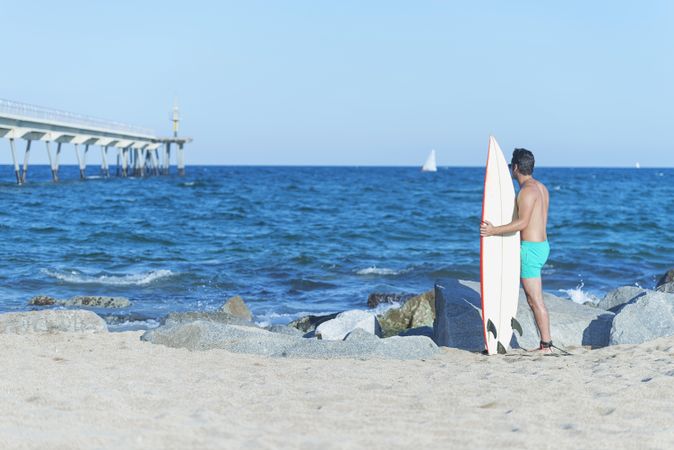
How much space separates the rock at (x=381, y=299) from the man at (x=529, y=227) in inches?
217

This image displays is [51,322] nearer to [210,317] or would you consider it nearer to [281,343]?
[210,317]

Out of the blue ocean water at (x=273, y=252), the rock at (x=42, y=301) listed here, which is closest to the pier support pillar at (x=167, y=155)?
the blue ocean water at (x=273, y=252)

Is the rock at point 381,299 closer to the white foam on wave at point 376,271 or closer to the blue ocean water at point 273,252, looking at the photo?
the blue ocean water at point 273,252

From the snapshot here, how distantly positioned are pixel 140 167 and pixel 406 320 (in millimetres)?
59588

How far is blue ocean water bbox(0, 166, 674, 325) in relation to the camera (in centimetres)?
1385

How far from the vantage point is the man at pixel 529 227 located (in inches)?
284

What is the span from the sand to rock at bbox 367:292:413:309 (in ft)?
17.6

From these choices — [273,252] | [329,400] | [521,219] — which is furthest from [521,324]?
[273,252]

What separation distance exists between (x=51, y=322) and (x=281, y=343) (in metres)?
2.75

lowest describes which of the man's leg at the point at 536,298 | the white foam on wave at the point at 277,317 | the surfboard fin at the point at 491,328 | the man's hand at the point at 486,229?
the white foam on wave at the point at 277,317

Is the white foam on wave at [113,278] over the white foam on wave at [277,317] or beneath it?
over

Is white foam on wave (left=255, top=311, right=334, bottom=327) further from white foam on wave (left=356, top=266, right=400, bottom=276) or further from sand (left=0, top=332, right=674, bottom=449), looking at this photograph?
white foam on wave (left=356, top=266, right=400, bottom=276)

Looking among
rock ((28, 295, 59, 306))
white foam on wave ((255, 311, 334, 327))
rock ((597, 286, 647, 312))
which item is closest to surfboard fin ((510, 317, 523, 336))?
rock ((597, 286, 647, 312))

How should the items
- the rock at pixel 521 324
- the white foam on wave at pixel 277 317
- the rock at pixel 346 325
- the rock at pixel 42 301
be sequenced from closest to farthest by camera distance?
the rock at pixel 521 324, the rock at pixel 346 325, the white foam on wave at pixel 277 317, the rock at pixel 42 301
